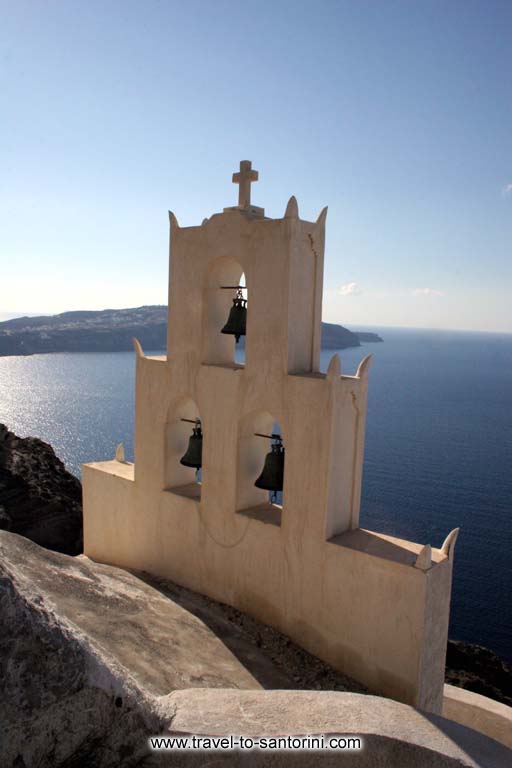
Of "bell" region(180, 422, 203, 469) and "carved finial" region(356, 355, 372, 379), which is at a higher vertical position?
"carved finial" region(356, 355, 372, 379)

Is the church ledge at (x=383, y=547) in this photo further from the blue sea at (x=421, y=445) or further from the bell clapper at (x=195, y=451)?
the blue sea at (x=421, y=445)

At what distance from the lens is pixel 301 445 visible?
314 inches

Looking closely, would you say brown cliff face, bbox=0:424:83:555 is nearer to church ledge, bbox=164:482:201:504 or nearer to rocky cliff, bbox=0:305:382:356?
church ledge, bbox=164:482:201:504

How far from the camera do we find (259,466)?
9180 mm

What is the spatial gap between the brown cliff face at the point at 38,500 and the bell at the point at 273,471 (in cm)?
1431

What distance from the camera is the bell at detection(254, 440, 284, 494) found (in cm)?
852

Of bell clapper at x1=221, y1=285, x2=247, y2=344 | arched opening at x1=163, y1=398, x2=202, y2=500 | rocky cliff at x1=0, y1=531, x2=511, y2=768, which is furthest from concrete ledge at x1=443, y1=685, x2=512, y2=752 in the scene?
bell clapper at x1=221, y1=285, x2=247, y2=344

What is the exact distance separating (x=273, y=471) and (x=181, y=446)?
2.14 metres

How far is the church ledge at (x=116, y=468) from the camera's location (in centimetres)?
1059

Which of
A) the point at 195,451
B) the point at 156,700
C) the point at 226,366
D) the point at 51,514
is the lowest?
the point at 51,514

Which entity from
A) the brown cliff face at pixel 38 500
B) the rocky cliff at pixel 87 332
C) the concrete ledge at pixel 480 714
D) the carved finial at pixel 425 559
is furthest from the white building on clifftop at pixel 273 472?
the rocky cliff at pixel 87 332

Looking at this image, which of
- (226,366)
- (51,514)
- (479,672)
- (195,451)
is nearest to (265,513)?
(195,451)

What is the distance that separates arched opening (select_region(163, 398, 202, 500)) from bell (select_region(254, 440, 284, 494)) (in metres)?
1.38

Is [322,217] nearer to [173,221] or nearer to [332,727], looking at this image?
[173,221]
